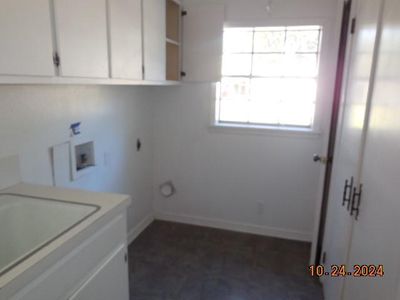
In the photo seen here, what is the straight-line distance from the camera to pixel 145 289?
7.47 feet

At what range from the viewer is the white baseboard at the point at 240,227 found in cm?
304

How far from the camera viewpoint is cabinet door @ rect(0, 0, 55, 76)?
1.09 m

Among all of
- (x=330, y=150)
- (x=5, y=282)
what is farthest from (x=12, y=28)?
(x=330, y=150)

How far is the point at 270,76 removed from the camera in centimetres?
288

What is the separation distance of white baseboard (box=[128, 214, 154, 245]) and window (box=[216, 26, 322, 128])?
51.0 inches

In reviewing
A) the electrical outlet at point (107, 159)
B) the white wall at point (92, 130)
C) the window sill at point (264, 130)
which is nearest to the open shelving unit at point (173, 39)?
the white wall at point (92, 130)

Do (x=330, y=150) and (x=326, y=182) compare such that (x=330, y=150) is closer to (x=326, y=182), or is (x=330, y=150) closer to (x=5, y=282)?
(x=326, y=182)

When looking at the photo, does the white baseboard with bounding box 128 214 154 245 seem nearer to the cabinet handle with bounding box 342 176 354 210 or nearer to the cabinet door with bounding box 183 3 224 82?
the cabinet door with bounding box 183 3 224 82

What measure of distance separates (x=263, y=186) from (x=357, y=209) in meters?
1.66

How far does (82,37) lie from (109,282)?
1.16 m

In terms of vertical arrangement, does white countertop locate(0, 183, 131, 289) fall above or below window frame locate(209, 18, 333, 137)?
below

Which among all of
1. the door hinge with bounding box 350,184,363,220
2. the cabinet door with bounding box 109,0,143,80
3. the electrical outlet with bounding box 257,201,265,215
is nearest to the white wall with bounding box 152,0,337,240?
the electrical outlet with bounding box 257,201,265,215

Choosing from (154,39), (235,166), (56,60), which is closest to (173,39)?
(154,39)

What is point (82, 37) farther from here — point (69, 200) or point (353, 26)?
point (353, 26)
